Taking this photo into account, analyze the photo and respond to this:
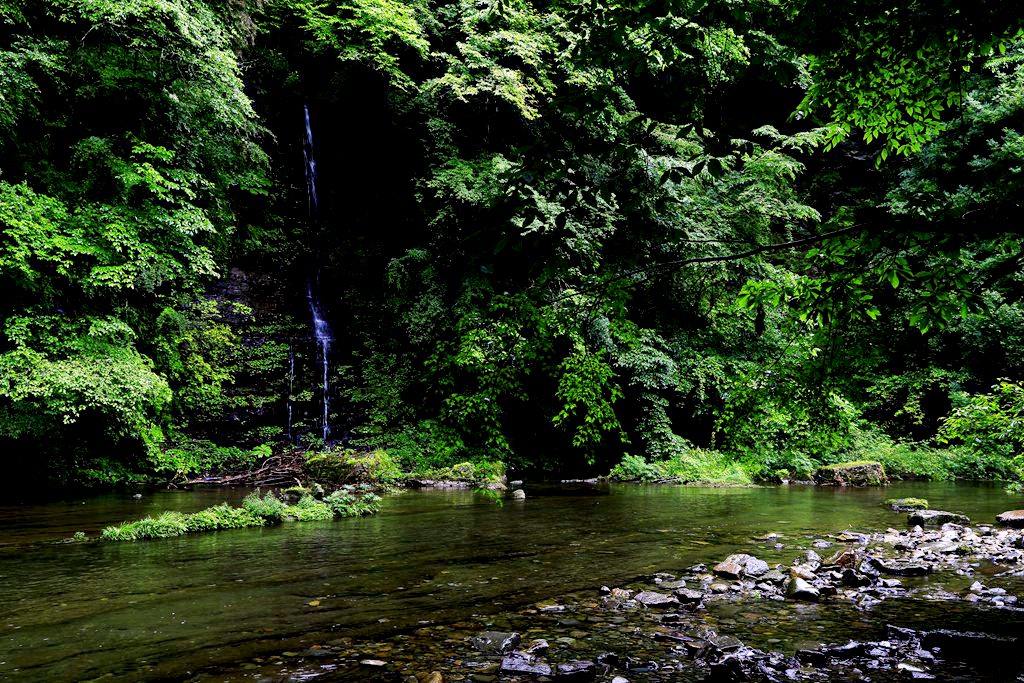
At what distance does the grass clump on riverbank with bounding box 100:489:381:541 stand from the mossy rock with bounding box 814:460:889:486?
484 inches

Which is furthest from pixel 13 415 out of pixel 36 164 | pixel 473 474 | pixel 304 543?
pixel 473 474

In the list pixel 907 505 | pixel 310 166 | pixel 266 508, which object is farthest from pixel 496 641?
pixel 310 166

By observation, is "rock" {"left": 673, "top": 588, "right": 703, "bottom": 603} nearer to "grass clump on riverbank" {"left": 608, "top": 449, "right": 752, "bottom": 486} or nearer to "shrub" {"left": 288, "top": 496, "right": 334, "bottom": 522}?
"shrub" {"left": 288, "top": 496, "right": 334, "bottom": 522}

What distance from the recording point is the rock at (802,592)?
4859 millimetres

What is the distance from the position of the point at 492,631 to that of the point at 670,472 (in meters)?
12.7

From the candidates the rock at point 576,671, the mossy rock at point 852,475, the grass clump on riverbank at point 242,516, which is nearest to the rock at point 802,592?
the rock at point 576,671

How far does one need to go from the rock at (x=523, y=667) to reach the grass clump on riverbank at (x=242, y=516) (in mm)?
5638

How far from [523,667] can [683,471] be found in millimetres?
13411

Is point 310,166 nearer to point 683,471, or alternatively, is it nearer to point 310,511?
point 310,511

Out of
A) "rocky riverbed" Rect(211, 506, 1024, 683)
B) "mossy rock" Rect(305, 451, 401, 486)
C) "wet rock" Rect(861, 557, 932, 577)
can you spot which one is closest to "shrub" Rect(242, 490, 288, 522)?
"mossy rock" Rect(305, 451, 401, 486)

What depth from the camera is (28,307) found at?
1102 centimetres

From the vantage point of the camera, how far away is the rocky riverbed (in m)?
3.40

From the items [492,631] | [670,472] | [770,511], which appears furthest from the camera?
[670,472]

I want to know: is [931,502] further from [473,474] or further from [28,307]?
[28,307]
